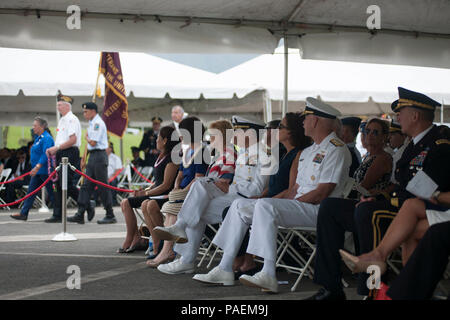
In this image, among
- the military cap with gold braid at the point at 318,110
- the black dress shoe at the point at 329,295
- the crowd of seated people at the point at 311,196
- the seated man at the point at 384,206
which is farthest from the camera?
the military cap with gold braid at the point at 318,110

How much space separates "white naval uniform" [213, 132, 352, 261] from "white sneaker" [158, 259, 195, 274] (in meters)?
0.91

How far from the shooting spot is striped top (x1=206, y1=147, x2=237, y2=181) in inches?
251

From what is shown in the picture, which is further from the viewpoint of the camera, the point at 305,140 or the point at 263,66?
the point at 263,66

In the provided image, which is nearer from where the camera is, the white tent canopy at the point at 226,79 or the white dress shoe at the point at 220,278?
the white dress shoe at the point at 220,278

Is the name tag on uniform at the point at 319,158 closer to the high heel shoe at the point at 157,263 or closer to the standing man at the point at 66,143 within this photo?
the high heel shoe at the point at 157,263

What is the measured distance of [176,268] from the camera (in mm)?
6293

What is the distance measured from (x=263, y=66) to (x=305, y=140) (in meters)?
9.21

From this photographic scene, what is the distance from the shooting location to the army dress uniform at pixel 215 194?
616cm

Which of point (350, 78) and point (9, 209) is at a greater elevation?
point (350, 78)

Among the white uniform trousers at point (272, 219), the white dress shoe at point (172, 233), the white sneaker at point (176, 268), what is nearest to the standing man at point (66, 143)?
the white sneaker at point (176, 268)

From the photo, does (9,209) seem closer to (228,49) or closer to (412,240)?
(228,49)

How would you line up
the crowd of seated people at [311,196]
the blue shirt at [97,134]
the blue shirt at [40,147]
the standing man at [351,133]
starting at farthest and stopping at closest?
the blue shirt at [40,147] < the blue shirt at [97,134] < the standing man at [351,133] < the crowd of seated people at [311,196]
